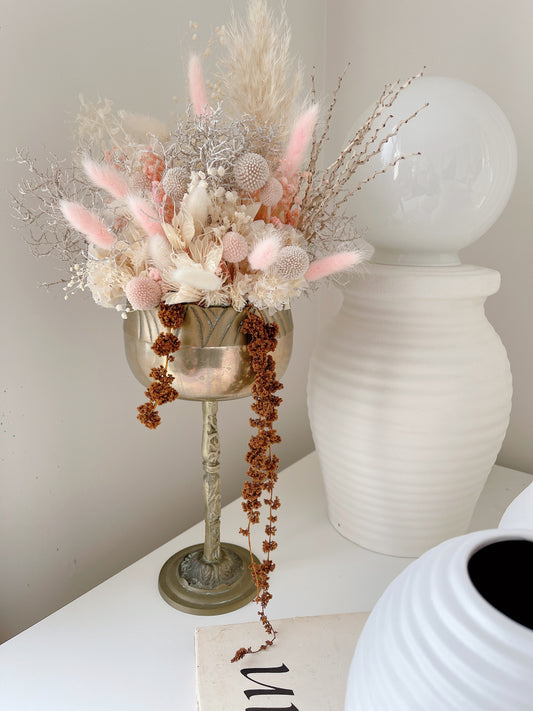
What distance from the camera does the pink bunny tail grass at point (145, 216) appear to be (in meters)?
0.48

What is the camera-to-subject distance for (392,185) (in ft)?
2.11

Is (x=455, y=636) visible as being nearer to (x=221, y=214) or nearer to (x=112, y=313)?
(x=221, y=214)

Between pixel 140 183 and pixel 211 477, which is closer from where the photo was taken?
pixel 140 183

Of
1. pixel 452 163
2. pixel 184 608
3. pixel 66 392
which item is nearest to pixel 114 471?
pixel 66 392

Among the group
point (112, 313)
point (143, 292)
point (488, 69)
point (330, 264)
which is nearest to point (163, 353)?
point (143, 292)

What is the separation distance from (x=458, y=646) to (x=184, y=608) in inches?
→ 16.6

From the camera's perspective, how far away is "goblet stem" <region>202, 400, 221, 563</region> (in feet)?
2.11

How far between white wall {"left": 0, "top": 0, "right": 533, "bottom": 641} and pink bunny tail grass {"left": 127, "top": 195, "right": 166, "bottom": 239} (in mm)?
219

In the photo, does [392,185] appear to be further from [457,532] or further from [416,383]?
[457,532]

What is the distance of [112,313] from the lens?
76 centimetres

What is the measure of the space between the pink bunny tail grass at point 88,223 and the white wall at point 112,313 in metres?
0.18

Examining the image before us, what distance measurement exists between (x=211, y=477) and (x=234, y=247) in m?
0.28

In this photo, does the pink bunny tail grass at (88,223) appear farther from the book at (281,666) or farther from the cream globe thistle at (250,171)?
the book at (281,666)

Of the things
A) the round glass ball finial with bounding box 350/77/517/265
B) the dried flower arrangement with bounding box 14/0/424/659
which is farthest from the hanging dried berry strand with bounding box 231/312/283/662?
the round glass ball finial with bounding box 350/77/517/265
